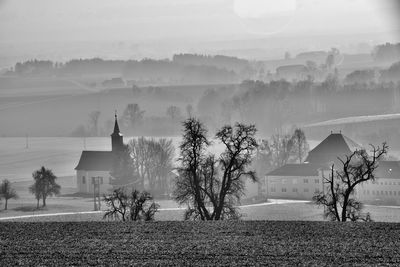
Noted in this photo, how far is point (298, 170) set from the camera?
248 ft

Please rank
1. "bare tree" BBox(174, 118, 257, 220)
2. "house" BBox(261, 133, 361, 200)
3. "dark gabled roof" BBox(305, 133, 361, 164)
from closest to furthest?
"bare tree" BBox(174, 118, 257, 220), "house" BBox(261, 133, 361, 200), "dark gabled roof" BBox(305, 133, 361, 164)

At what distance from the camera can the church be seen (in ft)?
268

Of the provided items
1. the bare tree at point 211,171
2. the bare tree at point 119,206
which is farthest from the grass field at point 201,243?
the bare tree at point 211,171

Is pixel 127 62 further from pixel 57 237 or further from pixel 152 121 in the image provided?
pixel 57 237

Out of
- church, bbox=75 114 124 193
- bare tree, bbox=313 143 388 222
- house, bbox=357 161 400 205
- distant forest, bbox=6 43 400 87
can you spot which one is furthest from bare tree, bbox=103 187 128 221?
distant forest, bbox=6 43 400 87

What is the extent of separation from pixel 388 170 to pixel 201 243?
4890cm

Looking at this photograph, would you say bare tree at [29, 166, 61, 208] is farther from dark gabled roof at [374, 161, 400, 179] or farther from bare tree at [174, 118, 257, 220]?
bare tree at [174, 118, 257, 220]

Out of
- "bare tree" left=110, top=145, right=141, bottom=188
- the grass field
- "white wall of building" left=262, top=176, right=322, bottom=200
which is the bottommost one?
the grass field

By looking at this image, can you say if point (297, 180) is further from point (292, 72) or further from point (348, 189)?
point (292, 72)

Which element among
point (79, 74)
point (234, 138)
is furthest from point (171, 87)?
point (234, 138)

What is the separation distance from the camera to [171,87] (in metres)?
160

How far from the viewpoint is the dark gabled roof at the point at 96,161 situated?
277 ft

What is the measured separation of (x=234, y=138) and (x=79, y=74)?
13341 cm

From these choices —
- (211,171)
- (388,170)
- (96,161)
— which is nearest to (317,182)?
(388,170)
